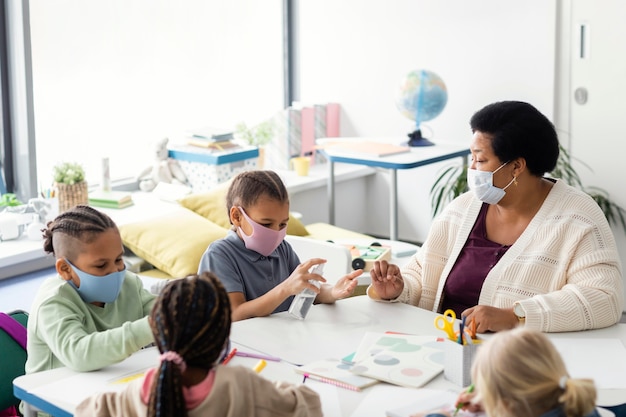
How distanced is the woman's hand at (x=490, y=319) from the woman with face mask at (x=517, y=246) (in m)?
0.03

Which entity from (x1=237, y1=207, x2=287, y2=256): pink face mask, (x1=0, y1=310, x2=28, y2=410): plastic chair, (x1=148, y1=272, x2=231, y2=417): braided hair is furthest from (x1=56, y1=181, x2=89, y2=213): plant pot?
(x1=148, y1=272, x2=231, y2=417): braided hair

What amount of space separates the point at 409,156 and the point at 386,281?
1774mm

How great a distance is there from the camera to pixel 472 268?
2385 millimetres

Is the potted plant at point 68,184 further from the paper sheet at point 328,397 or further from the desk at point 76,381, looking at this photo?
the paper sheet at point 328,397

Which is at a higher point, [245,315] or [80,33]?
[80,33]

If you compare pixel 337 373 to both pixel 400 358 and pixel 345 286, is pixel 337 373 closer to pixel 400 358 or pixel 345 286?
pixel 400 358

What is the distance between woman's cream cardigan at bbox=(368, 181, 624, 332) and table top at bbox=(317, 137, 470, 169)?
1.50m

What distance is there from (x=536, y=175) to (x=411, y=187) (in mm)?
2542

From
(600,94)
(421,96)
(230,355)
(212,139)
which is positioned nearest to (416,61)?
(421,96)

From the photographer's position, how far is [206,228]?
3516mm

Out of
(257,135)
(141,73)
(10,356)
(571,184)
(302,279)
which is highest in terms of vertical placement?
(141,73)

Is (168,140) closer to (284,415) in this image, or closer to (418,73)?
(418,73)

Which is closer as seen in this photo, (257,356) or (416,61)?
(257,356)

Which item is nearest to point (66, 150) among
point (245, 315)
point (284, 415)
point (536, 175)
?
point (245, 315)
